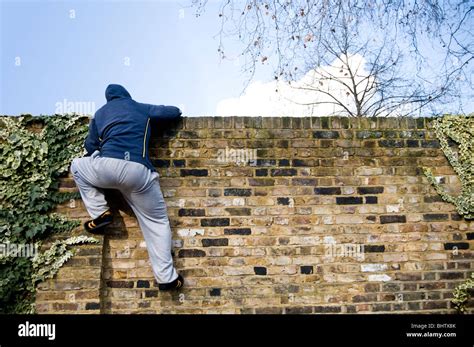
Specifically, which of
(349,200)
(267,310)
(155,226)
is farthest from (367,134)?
→ (155,226)

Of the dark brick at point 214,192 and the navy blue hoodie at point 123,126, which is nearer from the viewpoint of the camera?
the navy blue hoodie at point 123,126

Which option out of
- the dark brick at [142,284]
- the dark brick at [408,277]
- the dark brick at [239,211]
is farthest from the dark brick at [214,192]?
the dark brick at [408,277]

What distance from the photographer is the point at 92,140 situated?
12.7ft

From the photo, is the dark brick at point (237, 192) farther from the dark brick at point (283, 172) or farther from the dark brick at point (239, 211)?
the dark brick at point (283, 172)

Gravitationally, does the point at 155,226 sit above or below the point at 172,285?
above

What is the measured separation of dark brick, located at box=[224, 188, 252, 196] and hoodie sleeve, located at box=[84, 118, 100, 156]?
1301 millimetres

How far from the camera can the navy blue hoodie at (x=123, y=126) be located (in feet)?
12.2

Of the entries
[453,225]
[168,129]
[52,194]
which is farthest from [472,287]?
[52,194]

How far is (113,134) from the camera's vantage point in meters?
3.74

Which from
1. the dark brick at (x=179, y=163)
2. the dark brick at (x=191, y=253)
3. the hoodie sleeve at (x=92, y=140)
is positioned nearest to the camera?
the hoodie sleeve at (x=92, y=140)

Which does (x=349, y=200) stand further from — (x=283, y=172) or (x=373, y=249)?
(x=283, y=172)

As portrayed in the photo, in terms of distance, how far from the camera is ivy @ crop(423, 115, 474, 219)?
13.8 feet

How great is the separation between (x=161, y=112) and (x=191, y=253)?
1390mm
